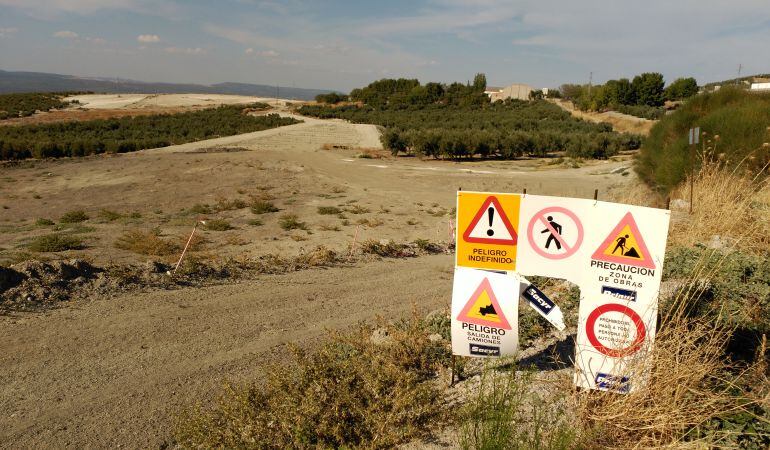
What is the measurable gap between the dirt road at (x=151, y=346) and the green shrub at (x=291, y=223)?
21.7 ft

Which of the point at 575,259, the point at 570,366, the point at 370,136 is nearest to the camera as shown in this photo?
the point at 575,259

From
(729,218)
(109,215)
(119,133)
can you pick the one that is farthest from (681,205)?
(119,133)

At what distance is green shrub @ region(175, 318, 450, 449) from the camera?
13.6ft

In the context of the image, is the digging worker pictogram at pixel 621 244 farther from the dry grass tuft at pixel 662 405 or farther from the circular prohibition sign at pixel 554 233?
the dry grass tuft at pixel 662 405

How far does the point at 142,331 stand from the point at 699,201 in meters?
10.7

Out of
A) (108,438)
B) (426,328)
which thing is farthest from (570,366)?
(108,438)

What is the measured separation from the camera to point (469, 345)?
178 inches

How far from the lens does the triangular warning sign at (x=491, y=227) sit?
169 inches

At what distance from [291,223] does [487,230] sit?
45.1 feet

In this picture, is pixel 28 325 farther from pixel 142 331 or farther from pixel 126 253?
pixel 126 253

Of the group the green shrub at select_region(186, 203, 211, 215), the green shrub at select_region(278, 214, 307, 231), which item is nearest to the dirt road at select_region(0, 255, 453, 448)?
the green shrub at select_region(278, 214, 307, 231)

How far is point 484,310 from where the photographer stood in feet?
14.3

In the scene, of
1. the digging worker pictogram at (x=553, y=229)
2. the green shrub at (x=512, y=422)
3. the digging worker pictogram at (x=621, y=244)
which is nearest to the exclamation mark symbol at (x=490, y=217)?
the digging worker pictogram at (x=553, y=229)

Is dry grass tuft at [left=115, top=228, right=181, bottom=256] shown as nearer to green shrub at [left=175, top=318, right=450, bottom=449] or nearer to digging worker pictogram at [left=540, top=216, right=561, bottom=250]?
green shrub at [left=175, top=318, right=450, bottom=449]
